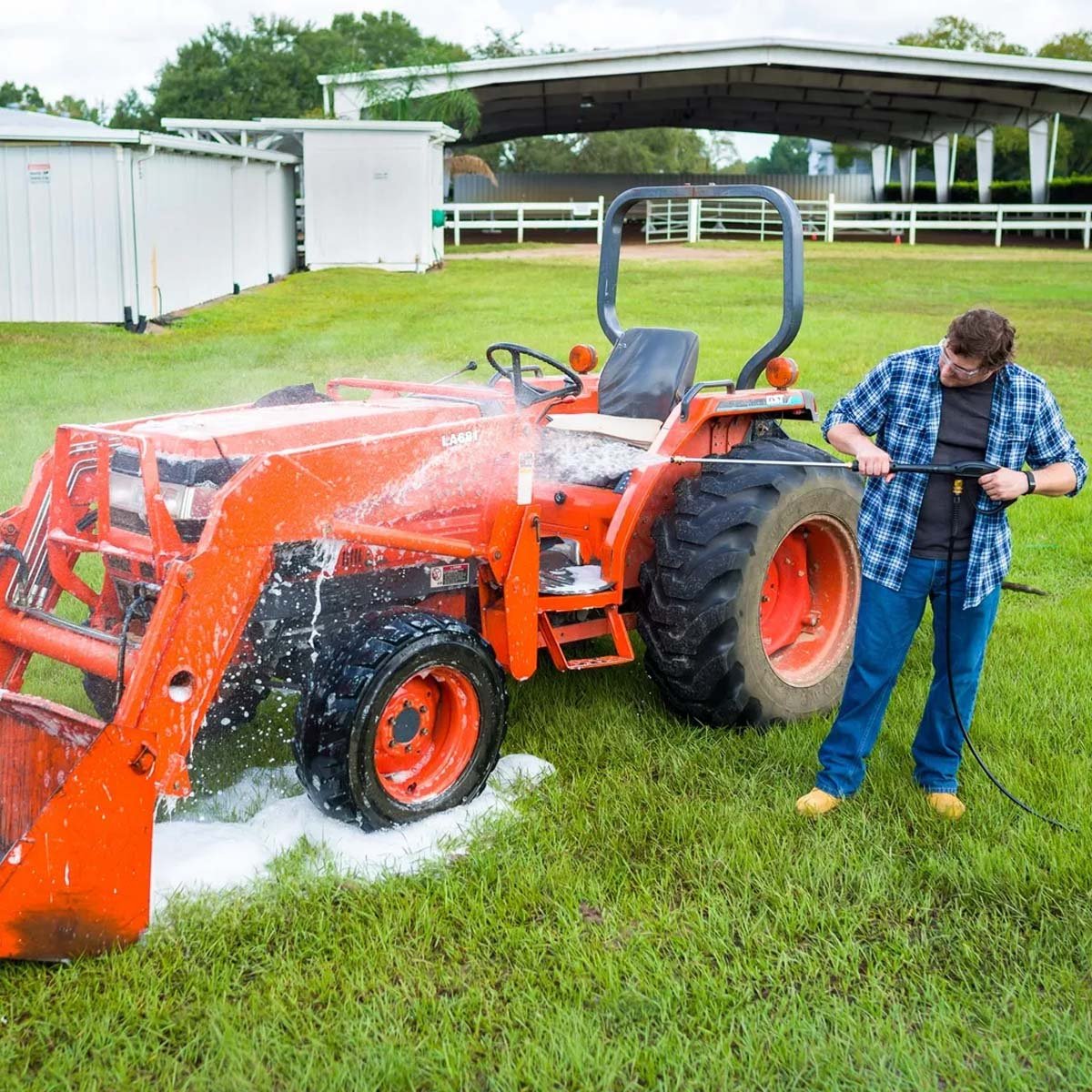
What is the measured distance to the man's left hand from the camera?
4.12 metres

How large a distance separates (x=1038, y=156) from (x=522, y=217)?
12847 millimetres

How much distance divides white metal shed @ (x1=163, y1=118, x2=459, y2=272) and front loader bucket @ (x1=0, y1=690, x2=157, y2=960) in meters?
21.6

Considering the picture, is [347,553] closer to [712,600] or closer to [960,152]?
[712,600]

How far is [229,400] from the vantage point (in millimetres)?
11422

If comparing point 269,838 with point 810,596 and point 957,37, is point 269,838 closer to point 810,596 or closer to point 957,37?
point 810,596

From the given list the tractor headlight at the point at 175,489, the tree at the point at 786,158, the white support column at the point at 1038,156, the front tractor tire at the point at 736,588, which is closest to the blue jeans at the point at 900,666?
the front tractor tire at the point at 736,588

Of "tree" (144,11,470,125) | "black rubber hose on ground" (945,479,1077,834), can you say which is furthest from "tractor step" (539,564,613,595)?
"tree" (144,11,470,125)

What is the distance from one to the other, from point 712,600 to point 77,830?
2.38m

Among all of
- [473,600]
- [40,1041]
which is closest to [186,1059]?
[40,1041]

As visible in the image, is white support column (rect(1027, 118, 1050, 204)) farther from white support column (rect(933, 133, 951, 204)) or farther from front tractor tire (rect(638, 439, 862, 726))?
front tractor tire (rect(638, 439, 862, 726))

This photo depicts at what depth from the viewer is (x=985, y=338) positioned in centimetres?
410

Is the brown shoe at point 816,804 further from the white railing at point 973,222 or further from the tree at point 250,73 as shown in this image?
the tree at point 250,73

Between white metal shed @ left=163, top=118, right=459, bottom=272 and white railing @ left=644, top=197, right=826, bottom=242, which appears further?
white railing @ left=644, top=197, right=826, bottom=242

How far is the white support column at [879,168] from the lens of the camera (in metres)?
44.3
